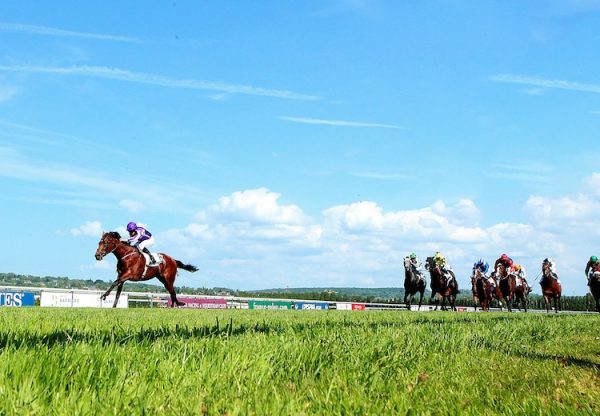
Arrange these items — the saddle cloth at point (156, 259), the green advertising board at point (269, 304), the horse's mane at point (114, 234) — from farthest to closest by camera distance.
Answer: the green advertising board at point (269, 304) → the saddle cloth at point (156, 259) → the horse's mane at point (114, 234)

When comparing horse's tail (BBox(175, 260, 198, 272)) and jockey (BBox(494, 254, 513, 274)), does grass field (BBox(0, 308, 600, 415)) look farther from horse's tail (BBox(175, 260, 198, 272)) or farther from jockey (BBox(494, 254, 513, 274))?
jockey (BBox(494, 254, 513, 274))

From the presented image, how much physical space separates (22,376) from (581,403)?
3204mm

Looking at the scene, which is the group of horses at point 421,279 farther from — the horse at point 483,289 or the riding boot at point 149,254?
the riding boot at point 149,254

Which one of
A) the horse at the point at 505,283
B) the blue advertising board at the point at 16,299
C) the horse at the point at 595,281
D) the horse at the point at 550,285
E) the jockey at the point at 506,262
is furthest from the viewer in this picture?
the jockey at the point at 506,262

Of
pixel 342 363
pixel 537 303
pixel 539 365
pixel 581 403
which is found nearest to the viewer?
pixel 581 403

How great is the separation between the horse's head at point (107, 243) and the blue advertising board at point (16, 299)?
1578cm

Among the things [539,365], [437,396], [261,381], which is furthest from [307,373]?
[539,365]

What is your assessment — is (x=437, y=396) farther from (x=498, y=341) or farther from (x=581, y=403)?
(x=498, y=341)

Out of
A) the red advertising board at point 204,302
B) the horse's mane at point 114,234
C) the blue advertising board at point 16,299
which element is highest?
the horse's mane at point 114,234

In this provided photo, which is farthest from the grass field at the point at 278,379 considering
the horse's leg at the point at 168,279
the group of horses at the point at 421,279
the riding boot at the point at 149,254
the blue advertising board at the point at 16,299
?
the blue advertising board at the point at 16,299

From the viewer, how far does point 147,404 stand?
117 inches

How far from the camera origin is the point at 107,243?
20.5 meters

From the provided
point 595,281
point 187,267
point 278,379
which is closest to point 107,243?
point 187,267

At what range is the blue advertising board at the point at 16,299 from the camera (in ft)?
109
